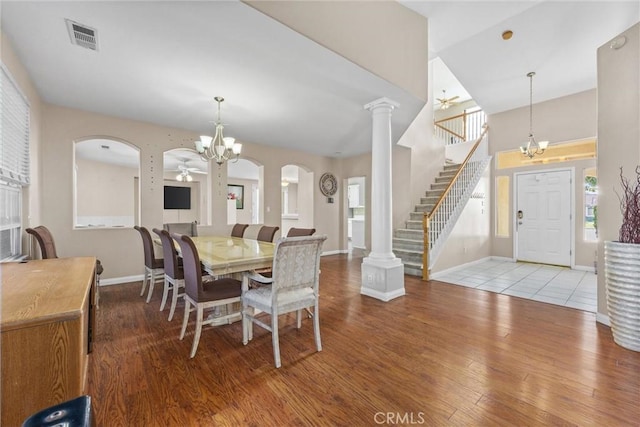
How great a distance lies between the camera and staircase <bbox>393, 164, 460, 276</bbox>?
4.92 metres

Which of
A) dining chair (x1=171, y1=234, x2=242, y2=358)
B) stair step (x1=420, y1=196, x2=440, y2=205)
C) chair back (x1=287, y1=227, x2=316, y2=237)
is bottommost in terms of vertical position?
dining chair (x1=171, y1=234, x2=242, y2=358)

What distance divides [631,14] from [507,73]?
1579mm

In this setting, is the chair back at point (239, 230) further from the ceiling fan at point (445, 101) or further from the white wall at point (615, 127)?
the ceiling fan at point (445, 101)

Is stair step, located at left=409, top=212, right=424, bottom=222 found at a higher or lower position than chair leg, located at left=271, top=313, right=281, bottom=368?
higher

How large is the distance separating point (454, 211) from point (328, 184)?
305 cm

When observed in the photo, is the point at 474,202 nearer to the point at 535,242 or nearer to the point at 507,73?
the point at 535,242

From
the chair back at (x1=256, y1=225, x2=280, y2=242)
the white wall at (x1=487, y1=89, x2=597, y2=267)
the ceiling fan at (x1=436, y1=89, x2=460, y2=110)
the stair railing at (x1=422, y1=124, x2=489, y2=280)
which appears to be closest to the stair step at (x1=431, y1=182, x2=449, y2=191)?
the stair railing at (x1=422, y1=124, x2=489, y2=280)

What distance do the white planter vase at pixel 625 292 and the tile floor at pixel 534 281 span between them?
3.26 ft

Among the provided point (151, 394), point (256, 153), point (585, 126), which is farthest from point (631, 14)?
point (151, 394)

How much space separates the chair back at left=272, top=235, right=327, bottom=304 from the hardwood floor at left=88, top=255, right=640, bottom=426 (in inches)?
22.5

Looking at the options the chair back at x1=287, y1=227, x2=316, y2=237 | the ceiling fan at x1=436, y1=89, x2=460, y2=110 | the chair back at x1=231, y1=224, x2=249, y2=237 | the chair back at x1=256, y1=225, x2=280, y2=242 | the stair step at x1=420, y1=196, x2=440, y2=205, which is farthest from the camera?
the ceiling fan at x1=436, y1=89, x2=460, y2=110

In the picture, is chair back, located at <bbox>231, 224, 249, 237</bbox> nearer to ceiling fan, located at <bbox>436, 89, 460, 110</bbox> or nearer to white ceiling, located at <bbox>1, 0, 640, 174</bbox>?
white ceiling, located at <bbox>1, 0, 640, 174</bbox>

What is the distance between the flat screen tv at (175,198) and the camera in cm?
547

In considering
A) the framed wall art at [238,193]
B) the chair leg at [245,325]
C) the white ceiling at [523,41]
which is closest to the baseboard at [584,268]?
the white ceiling at [523,41]
